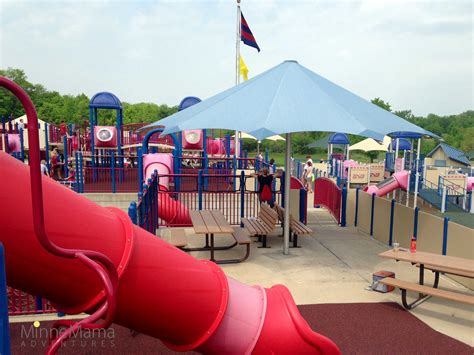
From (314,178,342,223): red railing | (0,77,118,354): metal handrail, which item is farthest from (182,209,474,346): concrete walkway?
(0,77,118,354): metal handrail

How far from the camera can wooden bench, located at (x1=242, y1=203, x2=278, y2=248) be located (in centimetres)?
805

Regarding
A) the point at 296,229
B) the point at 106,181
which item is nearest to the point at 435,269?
the point at 296,229

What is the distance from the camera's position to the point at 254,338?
127 inches

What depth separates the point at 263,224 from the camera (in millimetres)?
8516

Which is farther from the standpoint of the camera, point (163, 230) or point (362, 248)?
point (163, 230)

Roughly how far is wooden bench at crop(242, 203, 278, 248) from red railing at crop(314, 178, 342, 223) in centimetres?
362

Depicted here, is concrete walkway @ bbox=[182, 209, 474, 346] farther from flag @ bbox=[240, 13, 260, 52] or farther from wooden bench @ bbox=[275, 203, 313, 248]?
flag @ bbox=[240, 13, 260, 52]

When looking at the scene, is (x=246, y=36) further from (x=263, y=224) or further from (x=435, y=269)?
(x=435, y=269)

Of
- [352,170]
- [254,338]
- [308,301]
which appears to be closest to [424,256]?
[308,301]

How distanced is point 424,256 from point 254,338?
370cm

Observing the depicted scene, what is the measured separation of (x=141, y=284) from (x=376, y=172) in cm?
1993

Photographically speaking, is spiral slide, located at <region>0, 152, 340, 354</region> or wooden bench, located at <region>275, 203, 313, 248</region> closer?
spiral slide, located at <region>0, 152, 340, 354</region>

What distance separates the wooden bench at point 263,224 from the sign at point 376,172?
13361 millimetres

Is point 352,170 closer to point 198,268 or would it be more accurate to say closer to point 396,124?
point 396,124
